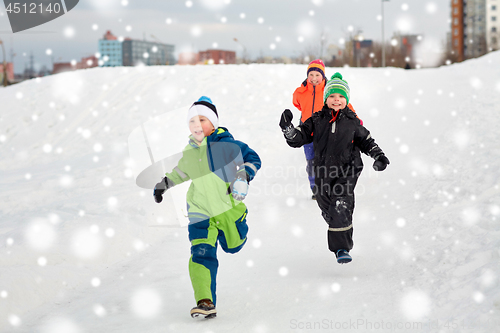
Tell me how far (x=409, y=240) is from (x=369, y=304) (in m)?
1.59

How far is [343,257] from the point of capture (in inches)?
150

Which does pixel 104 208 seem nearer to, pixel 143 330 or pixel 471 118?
pixel 143 330

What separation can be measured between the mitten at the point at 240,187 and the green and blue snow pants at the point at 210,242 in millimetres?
235

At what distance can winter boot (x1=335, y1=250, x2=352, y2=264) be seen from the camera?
3799 mm

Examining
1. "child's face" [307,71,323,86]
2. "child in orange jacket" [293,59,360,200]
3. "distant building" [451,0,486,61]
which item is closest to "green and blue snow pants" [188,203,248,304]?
"child in orange jacket" [293,59,360,200]

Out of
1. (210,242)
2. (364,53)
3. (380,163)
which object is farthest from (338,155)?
(364,53)

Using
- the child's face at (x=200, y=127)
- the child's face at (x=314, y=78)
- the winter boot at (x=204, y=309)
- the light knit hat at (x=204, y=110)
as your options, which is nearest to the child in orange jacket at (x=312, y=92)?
the child's face at (x=314, y=78)

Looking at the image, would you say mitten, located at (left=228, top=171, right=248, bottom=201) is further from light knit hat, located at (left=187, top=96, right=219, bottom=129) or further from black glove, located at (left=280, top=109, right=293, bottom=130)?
black glove, located at (left=280, top=109, right=293, bottom=130)

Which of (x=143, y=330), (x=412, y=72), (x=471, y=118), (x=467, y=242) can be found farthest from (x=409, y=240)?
(x=412, y=72)

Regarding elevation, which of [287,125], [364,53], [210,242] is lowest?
[210,242]

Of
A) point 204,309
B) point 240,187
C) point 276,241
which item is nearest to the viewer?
point 204,309

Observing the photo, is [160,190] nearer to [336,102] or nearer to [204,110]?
[204,110]

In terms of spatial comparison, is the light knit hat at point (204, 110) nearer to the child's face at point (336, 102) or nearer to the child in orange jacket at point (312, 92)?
the child's face at point (336, 102)

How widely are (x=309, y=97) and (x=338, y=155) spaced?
2325 millimetres
